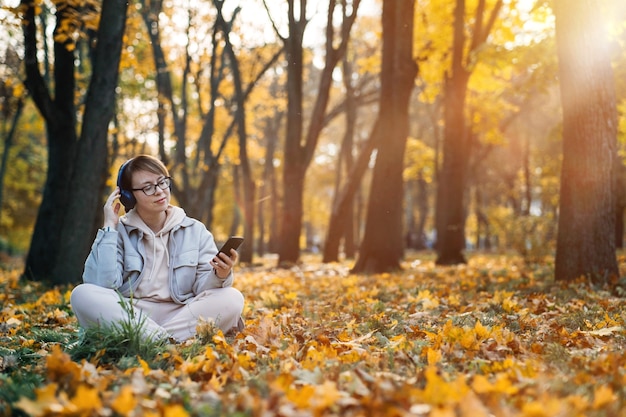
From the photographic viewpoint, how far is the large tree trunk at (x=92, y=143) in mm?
7973

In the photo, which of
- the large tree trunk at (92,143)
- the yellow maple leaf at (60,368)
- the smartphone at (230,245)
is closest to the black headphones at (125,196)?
the smartphone at (230,245)

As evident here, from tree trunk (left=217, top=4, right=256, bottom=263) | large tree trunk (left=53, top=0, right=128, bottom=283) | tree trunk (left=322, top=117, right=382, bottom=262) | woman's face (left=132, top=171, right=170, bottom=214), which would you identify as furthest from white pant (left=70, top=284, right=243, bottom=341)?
tree trunk (left=217, top=4, right=256, bottom=263)

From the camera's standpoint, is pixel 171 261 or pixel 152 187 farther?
pixel 171 261

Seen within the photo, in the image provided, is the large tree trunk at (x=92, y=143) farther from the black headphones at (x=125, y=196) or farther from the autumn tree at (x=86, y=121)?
the black headphones at (x=125, y=196)

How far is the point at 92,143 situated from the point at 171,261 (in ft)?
15.0

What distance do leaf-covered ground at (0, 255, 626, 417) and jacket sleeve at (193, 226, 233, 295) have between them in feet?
1.23

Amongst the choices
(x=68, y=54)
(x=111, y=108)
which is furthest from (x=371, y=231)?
(x=68, y=54)

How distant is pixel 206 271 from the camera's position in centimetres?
429

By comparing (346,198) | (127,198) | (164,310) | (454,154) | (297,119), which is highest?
(297,119)

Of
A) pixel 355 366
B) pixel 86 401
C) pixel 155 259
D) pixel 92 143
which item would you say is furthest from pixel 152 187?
pixel 92 143

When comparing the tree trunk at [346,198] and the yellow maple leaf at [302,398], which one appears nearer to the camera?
the yellow maple leaf at [302,398]

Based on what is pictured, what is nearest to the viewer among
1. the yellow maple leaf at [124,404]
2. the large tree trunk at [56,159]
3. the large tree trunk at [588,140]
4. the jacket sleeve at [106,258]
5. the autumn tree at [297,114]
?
the yellow maple leaf at [124,404]

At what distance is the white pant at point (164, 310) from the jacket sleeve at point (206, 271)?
2.1 inches

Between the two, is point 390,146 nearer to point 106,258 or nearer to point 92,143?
point 92,143
